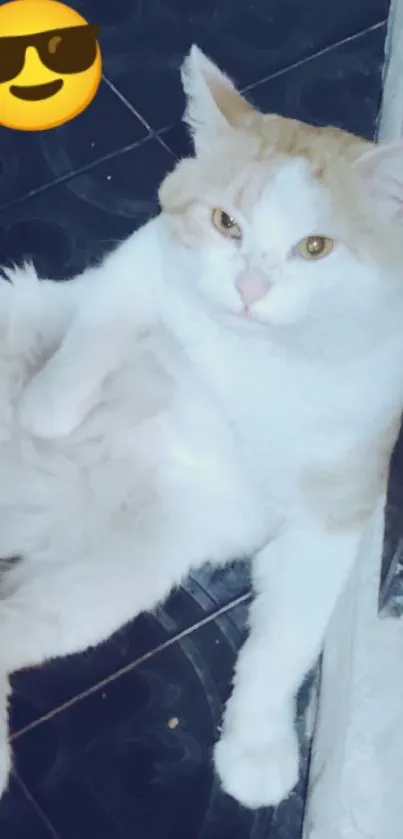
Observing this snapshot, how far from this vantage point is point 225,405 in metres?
1.16

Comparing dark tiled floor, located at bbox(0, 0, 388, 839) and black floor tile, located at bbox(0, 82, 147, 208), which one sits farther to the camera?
black floor tile, located at bbox(0, 82, 147, 208)

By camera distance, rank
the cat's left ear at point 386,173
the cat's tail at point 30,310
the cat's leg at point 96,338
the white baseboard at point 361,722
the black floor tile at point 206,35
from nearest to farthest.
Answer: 1. the cat's left ear at point 386,173
2. the white baseboard at point 361,722
3. the cat's leg at point 96,338
4. the cat's tail at point 30,310
5. the black floor tile at point 206,35

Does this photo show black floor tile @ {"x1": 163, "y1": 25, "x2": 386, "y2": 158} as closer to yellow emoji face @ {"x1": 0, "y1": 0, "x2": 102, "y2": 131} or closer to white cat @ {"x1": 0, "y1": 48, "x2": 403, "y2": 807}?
yellow emoji face @ {"x1": 0, "y1": 0, "x2": 102, "y2": 131}

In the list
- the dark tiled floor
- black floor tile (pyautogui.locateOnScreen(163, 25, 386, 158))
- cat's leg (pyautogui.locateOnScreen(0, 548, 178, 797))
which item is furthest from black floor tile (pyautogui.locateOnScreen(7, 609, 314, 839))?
black floor tile (pyautogui.locateOnScreen(163, 25, 386, 158))

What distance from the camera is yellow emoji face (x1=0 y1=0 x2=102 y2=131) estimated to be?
4.89 ft

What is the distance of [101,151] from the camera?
1635mm

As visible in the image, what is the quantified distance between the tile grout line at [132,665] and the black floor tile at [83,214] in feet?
1.71

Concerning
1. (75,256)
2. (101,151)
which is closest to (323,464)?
(75,256)

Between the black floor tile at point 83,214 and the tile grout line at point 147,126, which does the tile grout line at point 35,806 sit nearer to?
the black floor tile at point 83,214

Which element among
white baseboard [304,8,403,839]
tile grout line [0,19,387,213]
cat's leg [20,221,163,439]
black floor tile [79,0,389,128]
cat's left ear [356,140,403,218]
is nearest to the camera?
cat's left ear [356,140,403,218]

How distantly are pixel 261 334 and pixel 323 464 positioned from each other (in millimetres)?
177

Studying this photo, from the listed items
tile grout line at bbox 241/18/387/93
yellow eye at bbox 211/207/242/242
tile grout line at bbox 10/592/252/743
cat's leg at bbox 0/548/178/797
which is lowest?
tile grout line at bbox 10/592/252/743

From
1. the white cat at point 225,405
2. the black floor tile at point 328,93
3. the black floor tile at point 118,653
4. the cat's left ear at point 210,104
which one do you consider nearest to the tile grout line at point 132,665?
the black floor tile at point 118,653

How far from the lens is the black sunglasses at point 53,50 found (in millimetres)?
1487
